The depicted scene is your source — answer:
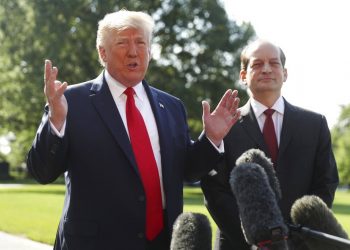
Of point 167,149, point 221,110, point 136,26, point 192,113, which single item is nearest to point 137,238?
point 167,149

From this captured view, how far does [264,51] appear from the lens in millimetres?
3750

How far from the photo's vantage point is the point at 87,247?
314cm

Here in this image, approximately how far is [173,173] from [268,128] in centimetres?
71

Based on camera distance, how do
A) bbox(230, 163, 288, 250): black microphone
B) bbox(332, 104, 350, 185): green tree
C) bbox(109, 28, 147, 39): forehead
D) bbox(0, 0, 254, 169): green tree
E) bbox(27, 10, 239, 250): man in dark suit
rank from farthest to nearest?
bbox(332, 104, 350, 185): green tree → bbox(0, 0, 254, 169): green tree → bbox(109, 28, 147, 39): forehead → bbox(27, 10, 239, 250): man in dark suit → bbox(230, 163, 288, 250): black microphone

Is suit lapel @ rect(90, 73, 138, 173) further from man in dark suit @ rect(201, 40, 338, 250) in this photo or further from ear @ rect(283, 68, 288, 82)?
ear @ rect(283, 68, 288, 82)

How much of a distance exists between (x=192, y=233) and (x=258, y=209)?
1.12 feet

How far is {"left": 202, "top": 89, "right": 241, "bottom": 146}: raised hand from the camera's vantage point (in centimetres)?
323

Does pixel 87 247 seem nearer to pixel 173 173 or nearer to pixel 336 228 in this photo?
pixel 173 173

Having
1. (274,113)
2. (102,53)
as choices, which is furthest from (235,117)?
(102,53)

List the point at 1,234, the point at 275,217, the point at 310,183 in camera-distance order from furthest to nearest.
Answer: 1. the point at 1,234
2. the point at 310,183
3. the point at 275,217

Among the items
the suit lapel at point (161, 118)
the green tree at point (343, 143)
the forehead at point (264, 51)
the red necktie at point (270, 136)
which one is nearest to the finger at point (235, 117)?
the suit lapel at point (161, 118)

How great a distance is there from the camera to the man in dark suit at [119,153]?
315 centimetres

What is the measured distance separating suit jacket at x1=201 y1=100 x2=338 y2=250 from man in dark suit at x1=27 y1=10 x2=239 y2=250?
Result: 236 mm

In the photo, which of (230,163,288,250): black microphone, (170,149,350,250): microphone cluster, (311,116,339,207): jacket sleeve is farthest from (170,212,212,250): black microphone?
(311,116,339,207): jacket sleeve
